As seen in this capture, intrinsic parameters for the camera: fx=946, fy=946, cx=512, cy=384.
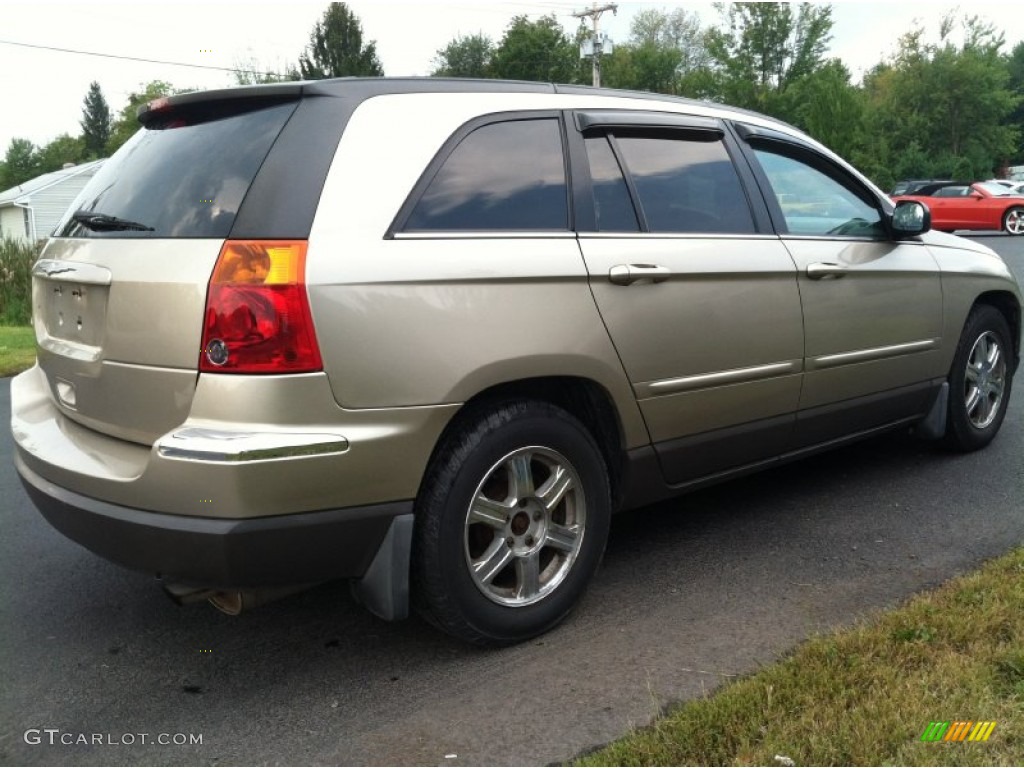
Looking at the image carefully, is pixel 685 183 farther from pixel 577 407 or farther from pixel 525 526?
pixel 525 526

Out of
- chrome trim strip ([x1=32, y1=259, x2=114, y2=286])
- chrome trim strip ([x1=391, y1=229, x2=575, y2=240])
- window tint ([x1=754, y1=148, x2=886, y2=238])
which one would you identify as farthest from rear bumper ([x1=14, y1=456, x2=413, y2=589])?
window tint ([x1=754, y1=148, x2=886, y2=238])

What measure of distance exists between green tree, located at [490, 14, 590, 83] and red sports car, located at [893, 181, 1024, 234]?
33.0 meters

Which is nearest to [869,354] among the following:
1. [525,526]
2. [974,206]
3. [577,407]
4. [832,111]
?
[577,407]

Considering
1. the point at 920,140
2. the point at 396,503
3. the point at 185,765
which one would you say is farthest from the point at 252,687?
the point at 920,140

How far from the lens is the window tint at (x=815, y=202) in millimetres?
4117

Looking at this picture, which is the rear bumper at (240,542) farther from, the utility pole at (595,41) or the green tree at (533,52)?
the green tree at (533,52)

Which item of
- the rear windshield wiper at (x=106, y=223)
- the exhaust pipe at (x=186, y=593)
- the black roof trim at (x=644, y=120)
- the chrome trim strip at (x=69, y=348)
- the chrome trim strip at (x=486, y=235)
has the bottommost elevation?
the exhaust pipe at (x=186, y=593)

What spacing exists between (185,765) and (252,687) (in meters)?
0.42

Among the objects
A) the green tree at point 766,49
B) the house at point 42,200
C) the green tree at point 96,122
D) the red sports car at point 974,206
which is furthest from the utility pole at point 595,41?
the green tree at point 96,122

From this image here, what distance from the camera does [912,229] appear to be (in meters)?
4.52

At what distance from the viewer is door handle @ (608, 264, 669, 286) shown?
3.24 m

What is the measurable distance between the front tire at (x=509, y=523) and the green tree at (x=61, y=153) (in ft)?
346

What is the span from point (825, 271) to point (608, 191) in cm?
120

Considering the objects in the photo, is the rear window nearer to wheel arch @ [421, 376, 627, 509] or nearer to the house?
wheel arch @ [421, 376, 627, 509]
